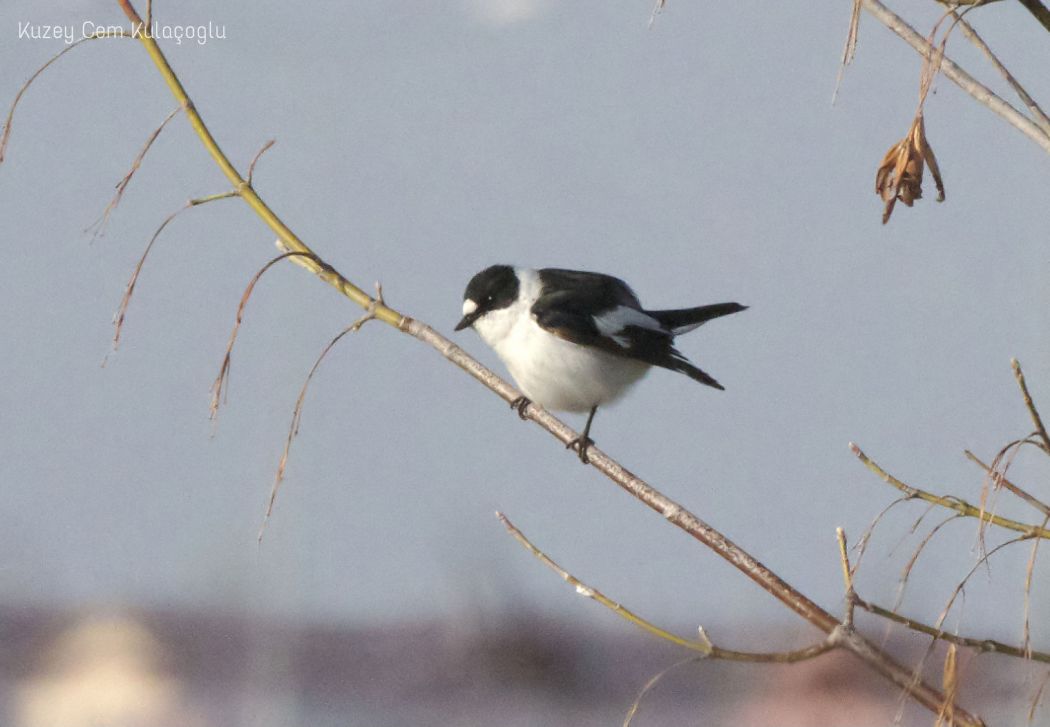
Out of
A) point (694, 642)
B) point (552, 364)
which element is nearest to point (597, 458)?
point (694, 642)

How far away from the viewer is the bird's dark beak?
175 cm

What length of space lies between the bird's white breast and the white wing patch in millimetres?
29

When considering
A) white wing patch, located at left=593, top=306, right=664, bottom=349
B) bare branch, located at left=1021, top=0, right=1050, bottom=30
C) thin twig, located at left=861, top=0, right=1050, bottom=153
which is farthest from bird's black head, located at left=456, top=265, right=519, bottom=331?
bare branch, located at left=1021, top=0, right=1050, bottom=30

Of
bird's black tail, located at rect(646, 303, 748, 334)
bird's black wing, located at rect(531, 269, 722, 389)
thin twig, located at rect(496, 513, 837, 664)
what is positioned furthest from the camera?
bird's black tail, located at rect(646, 303, 748, 334)

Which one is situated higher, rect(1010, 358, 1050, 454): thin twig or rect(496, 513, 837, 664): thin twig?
rect(1010, 358, 1050, 454): thin twig

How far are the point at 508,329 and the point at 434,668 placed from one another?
89cm

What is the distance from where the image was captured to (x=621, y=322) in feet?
5.49


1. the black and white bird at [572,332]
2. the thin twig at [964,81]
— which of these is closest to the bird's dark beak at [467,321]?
the black and white bird at [572,332]

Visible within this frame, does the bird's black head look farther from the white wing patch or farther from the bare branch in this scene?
the bare branch

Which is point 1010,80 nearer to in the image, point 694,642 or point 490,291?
point 694,642

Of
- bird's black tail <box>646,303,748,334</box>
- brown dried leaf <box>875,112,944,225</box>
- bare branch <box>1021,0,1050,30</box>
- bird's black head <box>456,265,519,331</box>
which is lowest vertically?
brown dried leaf <box>875,112,944,225</box>

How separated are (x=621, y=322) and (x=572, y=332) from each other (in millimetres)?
80

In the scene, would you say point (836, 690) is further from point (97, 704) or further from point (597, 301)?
point (97, 704)

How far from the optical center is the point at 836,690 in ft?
4.62
